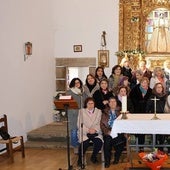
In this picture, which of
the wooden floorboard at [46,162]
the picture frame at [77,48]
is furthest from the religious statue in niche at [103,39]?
the wooden floorboard at [46,162]

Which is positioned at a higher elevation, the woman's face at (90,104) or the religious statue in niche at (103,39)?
the religious statue in niche at (103,39)

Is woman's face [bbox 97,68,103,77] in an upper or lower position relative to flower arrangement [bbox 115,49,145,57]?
lower

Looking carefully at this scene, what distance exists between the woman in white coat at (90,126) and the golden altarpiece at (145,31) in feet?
12.2

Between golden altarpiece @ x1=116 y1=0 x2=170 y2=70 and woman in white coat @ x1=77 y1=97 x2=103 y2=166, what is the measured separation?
12.2ft

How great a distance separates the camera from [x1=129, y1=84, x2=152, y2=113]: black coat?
23.0 feet

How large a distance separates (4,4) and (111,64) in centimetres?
365

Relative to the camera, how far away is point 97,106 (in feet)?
23.2

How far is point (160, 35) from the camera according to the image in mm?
10148

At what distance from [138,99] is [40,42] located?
3417 millimetres

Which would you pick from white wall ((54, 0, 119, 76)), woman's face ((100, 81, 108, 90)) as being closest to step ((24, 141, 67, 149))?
woman's face ((100, 81, 108, 90))

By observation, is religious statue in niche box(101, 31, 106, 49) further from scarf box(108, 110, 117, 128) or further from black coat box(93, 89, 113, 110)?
scarf box(108, 110, 117, 128)

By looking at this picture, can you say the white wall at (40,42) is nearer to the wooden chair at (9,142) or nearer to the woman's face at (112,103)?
the wooden chair at (9,142)

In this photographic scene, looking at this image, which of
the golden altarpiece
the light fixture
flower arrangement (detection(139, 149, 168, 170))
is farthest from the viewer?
the golden altarpiece

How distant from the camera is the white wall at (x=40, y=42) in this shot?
7.76 meters
